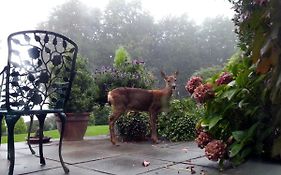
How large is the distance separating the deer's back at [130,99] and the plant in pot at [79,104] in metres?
0.72

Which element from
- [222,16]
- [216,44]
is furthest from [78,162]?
[222,16]

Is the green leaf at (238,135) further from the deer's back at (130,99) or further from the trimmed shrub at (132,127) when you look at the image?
the trimmed shrub at (132,127)

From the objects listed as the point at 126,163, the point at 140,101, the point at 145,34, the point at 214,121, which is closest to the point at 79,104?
the point at 140,101

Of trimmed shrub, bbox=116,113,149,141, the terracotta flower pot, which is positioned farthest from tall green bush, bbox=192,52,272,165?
the terracotta flower pot

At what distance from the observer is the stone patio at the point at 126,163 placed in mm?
2430

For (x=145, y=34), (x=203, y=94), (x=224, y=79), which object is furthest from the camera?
(x=145, y=34)

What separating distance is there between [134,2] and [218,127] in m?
24.1

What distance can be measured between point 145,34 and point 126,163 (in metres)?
22.0

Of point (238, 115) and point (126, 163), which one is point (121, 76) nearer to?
point (126, 163)

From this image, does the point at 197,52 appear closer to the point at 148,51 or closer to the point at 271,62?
the point at 148,51

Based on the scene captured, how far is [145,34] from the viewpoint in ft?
79.9

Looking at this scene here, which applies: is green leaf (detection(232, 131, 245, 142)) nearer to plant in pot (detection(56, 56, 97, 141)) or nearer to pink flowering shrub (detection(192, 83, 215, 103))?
pink flowering shrub (detection(192, 83, 215, 103))

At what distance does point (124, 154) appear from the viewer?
3.45 m

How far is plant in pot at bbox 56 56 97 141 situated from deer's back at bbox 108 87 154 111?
0.72 m
